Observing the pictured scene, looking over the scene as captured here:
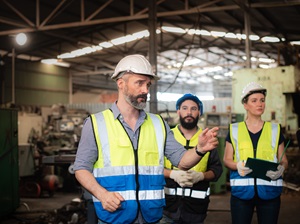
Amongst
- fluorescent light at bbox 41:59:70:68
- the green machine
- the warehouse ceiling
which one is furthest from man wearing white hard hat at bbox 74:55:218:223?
fluorescent light at bbox 41:59:70:68

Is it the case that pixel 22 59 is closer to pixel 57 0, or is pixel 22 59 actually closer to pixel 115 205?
pixel 57 0

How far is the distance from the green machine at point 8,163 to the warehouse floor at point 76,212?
0.25 m

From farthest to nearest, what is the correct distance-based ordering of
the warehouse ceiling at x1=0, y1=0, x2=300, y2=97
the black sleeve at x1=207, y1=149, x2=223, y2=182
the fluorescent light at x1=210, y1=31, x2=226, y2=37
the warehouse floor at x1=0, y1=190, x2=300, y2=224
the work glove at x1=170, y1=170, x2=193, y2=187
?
the fluorescent light at x1=210, y1=31, x2=226, y2=37 < the warehouse ceiling at x1=0, y1=0, x2=300, y2=97 < the warehouse floor at x1=0, y1=190, x2=300, y2=224 < the black sleeve at x1=207, y1=149, x2=223, y2=182 < the work glove at x1=170, y1=170, x2=193, y2=187

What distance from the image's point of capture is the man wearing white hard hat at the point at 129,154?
2205mm

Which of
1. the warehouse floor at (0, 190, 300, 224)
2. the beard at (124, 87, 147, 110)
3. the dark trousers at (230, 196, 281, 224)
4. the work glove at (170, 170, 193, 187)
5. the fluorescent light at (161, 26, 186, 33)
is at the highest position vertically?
the fluorescent light at (161, 26, 186, 33)

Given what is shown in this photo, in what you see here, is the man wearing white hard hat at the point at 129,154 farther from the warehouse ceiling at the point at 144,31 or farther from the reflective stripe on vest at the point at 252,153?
the warehouse ceiling at the point at 144,31

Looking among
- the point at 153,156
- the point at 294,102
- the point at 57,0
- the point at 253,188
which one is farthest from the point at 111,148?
the point at 57,0

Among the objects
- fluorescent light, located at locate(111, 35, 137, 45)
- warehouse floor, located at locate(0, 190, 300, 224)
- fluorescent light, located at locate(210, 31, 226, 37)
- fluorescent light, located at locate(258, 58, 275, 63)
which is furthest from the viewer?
fluorescent light, located at locate(258, 58, 275, 63)

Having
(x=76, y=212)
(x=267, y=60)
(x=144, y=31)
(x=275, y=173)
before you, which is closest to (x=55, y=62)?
(x=144, y=31)

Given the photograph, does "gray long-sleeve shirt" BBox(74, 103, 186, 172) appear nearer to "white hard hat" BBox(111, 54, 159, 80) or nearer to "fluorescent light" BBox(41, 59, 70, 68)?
"white hard hat" BBox(111, 54, 159, 80)

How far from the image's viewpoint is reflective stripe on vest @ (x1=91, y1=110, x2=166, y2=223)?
87.1 inches

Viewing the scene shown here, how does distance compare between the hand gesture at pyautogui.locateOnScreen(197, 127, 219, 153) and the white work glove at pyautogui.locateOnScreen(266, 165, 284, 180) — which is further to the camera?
the white work glove at pyautogui.locateOnScreen(266, 165, 284, 180)

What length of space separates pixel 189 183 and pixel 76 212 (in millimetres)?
3613

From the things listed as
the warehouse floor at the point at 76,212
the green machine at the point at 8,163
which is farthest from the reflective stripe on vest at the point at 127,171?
the green machine at the point at 8,163
